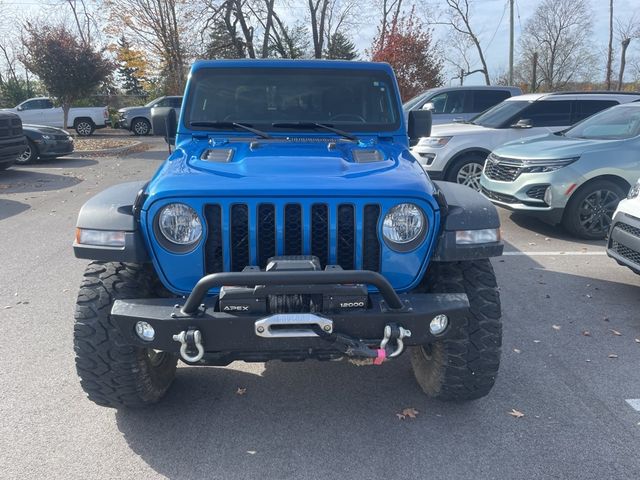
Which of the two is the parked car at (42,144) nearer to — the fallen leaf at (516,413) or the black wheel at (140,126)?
the black wheel at (140,126)

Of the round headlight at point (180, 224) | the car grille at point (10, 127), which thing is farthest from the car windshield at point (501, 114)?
the car grille at point (10, 127)

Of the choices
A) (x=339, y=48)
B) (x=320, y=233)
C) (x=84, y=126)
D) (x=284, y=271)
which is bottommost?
(x=284, y=271)

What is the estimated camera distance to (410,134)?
4.41 meters

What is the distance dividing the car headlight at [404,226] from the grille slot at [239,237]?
2.25 feet

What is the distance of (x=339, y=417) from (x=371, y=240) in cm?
112

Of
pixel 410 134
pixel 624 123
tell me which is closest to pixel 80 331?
pixel 410 134

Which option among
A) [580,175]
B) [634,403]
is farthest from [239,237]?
[580,175]

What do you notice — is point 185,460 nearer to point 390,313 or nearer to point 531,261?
point 390,313

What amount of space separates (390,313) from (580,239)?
547 centimetres

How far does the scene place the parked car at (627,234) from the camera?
4734 millimetres

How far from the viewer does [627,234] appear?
483 centimetres

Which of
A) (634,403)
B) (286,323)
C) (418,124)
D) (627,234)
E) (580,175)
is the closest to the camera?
(286,323)

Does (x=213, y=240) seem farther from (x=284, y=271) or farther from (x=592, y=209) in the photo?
(x=592, y=209)

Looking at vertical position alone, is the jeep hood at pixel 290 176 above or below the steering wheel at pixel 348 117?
below
